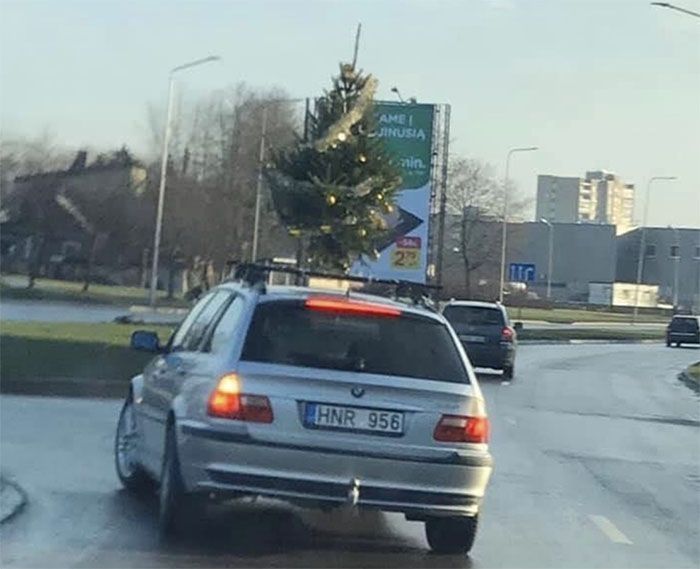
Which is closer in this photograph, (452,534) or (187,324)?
(452,534)

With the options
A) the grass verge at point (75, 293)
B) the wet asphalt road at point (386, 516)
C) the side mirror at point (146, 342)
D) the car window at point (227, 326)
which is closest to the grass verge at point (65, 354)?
the wet asphalt road at point (386, 516)

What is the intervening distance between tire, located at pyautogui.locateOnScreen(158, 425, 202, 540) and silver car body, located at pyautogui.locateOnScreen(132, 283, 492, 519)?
124 mm

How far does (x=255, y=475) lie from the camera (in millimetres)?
9367

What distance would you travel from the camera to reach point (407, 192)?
46062mm

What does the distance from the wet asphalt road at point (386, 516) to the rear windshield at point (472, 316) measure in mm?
12169

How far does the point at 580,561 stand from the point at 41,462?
5.03 meters

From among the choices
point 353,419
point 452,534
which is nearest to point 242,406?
point 353,419

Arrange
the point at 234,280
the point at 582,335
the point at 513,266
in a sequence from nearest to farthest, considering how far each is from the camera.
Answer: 1. the point at 234,280
2. the point at 513,266
3. the point at 582,335

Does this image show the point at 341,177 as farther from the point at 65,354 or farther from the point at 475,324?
the point at 65,354

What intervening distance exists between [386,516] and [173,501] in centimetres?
246

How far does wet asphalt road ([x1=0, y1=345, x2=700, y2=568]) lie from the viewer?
987cm

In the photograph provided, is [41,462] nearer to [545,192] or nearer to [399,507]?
[399,507]

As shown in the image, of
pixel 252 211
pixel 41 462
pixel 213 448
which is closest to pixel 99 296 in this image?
pixel 252 211

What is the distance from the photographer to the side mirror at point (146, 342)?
12.0 metres
